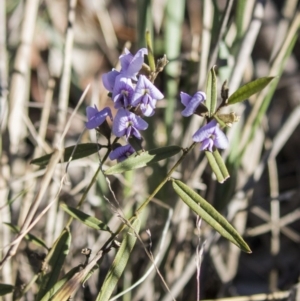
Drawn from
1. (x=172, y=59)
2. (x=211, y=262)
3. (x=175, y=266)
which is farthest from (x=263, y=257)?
→ (x=172, y=59)

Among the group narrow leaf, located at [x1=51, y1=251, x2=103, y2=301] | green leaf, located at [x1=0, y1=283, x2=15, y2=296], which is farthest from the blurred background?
narrow leaf, located at [x1=51, y1=251, x2=103, y2=301]

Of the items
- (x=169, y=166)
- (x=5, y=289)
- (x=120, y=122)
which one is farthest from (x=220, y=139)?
(x=169, y=166)

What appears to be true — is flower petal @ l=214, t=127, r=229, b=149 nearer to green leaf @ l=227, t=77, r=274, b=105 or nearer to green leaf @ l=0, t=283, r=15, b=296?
green leaf @ l=227, t=77, r=274, b=105

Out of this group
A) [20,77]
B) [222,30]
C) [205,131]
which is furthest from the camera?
[20,77]

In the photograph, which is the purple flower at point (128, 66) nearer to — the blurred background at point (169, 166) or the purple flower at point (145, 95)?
the purple flower at point (145, 95)

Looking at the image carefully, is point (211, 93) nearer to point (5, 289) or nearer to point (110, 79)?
point (110, 79)
